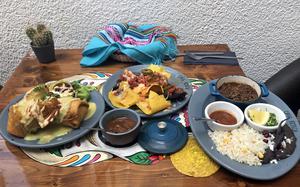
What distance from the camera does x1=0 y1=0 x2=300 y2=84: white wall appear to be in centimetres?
123

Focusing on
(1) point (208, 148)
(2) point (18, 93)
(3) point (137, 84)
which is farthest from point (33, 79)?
(1) point (208, 148)

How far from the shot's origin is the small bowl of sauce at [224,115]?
0.66 meters

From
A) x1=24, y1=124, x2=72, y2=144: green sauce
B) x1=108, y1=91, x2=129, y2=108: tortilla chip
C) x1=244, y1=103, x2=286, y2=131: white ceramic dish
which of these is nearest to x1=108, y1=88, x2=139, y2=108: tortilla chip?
x1=108, y1=91, x2=129, y2=108: tortilla chip

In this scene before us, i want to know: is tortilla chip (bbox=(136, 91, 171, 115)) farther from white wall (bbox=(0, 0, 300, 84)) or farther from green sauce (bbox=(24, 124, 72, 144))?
white wall (bbox=(0, 0, 300, 84))

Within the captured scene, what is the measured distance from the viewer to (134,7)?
4.05 ft

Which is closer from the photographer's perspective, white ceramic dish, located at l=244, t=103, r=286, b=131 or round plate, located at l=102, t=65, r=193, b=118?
white ceramic dish, located at l=244, t=103, r=286, b=131

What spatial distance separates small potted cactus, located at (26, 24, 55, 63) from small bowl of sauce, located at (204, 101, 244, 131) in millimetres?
660

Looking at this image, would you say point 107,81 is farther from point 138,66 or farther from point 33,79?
point 33,79

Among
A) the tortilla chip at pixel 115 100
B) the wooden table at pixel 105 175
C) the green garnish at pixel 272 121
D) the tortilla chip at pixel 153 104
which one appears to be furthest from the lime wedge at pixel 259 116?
the tortilla chip at pixel 115 100

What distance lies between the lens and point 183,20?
4.17ft

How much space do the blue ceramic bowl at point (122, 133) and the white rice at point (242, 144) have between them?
19 centimetres

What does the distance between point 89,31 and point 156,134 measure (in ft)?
2.62

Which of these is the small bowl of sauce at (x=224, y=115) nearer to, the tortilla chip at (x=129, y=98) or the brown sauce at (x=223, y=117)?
the brown sauce at (x=223, y=117)

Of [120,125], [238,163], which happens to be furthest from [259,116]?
[120,125]
